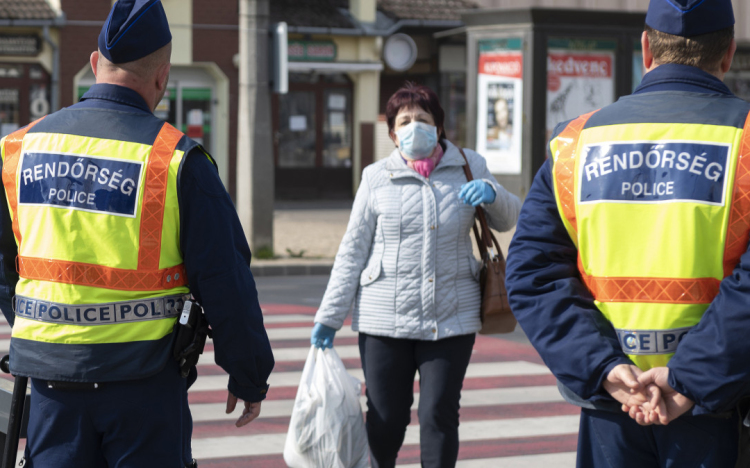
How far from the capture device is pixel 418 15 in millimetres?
28078

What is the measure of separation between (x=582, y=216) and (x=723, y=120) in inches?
15.6

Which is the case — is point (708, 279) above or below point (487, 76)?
below

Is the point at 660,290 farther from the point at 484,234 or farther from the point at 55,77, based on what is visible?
the point at 55,77

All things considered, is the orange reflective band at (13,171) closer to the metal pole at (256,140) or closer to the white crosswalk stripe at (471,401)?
the white crosswalk stripe at (471,401)

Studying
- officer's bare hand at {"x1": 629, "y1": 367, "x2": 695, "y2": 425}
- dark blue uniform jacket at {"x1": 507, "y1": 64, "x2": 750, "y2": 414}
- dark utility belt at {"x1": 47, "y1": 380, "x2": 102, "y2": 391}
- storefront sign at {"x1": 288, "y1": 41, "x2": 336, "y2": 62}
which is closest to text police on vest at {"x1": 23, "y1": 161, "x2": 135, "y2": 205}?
dark utility belt at {"x1": 47, "y1": 380, "x2": 102, "y2": 391}

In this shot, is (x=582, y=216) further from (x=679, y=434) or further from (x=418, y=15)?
(x=418, y=15)

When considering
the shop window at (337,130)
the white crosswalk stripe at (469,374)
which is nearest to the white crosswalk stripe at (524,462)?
the white crosswalk stripe at (469,374)

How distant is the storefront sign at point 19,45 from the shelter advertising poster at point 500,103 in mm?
12222

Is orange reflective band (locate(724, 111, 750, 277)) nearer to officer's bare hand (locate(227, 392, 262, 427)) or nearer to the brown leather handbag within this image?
officer's bare hand (locate(227, 392, 262, 427))

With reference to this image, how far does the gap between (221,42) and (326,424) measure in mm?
Result: 20888

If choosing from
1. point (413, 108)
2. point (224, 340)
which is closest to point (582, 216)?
point (224, 340)

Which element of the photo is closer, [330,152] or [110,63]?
[110,63]

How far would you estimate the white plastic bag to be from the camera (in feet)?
15.2

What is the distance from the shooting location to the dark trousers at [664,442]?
247cm
